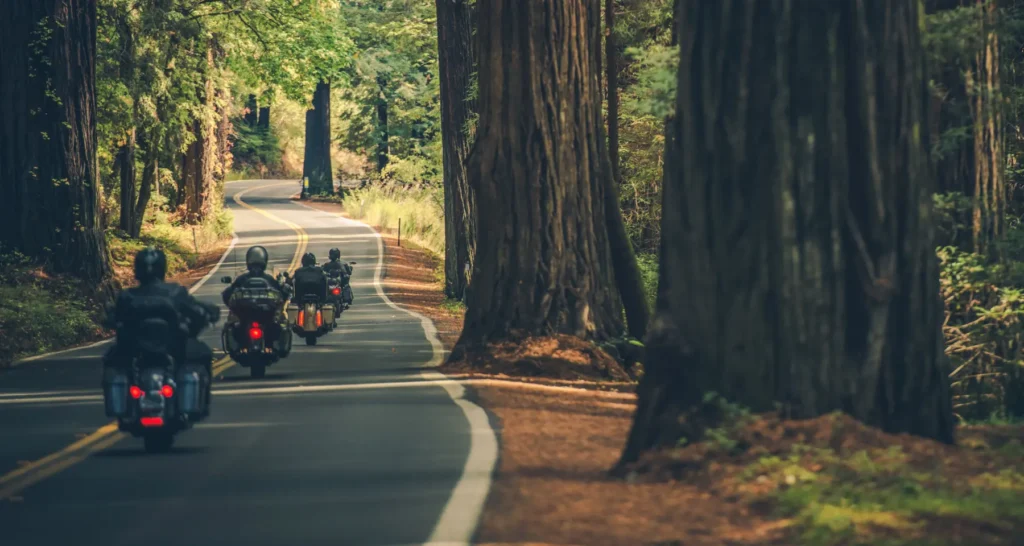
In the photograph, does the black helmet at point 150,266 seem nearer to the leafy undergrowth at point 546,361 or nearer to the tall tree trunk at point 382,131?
the leafy undergrowth at point 546,361

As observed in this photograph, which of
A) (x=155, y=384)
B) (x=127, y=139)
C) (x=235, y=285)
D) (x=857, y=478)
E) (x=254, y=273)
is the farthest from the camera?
(x=127, y=139)

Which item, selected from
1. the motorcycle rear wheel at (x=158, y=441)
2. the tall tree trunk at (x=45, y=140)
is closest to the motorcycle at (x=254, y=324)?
the motorcycle rear wheel at (x=158, y=441)

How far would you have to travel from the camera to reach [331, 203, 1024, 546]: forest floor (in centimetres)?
785

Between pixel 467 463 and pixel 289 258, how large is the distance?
41.2 metres

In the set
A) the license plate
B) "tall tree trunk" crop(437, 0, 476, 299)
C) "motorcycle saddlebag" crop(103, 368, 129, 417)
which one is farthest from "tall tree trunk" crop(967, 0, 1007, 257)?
"tall tree trunk" crop(437, 0, 476, 299)

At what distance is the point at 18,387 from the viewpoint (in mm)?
18672

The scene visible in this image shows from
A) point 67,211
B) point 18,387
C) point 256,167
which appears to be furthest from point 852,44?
point 256,167

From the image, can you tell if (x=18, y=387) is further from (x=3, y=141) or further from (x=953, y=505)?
(x=953, y=505)

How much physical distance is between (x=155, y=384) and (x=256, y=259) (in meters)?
7.46

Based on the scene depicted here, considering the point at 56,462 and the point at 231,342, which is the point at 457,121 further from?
the point at 56,462

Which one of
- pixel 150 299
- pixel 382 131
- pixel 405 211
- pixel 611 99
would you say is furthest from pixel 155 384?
pixel 382 131

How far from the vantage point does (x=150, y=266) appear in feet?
39.5

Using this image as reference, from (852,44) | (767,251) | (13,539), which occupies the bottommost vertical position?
(13,539)

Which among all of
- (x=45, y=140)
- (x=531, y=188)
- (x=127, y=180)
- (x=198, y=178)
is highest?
(x=198, y=178)
